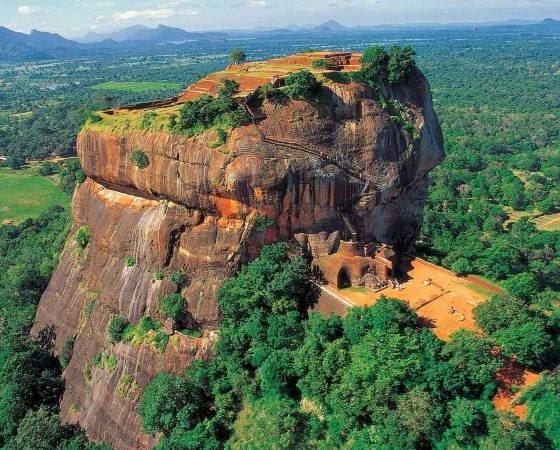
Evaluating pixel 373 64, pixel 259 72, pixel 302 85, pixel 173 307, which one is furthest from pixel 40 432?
pixel 373 64

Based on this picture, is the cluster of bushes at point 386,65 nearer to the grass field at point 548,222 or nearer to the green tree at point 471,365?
the green tree at point 471,365

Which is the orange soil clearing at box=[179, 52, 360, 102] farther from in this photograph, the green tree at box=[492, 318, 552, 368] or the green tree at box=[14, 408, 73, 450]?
the green tree at box=[14, 408, 73, 450]

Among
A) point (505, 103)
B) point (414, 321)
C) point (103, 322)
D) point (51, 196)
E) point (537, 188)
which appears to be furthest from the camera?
point (505, 103)

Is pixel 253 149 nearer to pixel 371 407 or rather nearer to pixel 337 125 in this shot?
pixel 337 125

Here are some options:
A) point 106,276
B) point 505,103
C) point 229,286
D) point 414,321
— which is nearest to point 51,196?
point 106,276

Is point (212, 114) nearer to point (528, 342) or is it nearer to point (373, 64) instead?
point (373, 64)

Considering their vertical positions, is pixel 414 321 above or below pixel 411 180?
below
